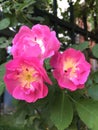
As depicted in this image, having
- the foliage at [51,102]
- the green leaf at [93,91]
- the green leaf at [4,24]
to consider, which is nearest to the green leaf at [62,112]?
the foliage at [51,102]

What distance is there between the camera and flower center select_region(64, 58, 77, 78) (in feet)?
3.61

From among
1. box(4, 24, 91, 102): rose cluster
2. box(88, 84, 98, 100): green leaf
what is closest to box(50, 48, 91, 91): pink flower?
box(4, 24, 91, 102): rose cluster

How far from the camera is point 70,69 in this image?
1109 millimetres

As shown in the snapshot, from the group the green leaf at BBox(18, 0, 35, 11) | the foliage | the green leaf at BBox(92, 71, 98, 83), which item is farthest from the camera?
the green leaf at BBox(18, 0, 35, 11)

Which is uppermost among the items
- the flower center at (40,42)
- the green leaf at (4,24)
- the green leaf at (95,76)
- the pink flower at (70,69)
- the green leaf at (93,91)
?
the flower center at (40,42)

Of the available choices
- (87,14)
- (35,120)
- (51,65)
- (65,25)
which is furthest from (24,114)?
(87,14)

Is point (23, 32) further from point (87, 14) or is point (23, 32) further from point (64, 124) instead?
point (87, 14)

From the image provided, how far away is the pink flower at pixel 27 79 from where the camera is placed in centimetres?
106

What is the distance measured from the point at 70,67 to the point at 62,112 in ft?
0.49

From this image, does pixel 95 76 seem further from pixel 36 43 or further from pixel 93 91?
pixel 36 43

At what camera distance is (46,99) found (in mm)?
1188

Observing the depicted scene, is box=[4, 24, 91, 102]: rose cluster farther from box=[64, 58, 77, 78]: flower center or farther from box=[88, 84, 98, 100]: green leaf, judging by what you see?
box=[88, 84, 98, 100]: green leaf

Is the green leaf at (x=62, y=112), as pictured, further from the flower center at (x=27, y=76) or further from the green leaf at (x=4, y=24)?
the green leaf at (x=4, y=24)

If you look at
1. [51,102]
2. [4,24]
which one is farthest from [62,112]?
[4,24]
